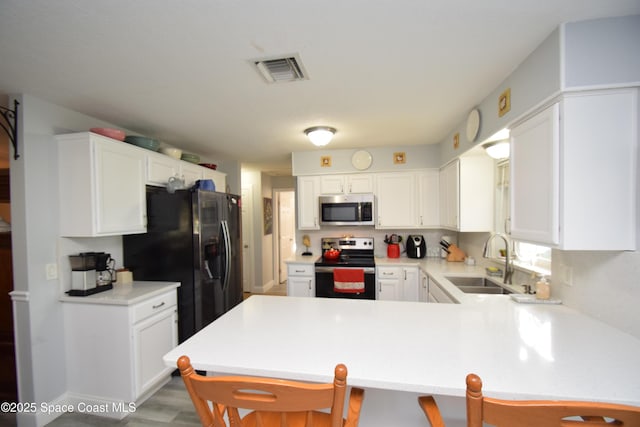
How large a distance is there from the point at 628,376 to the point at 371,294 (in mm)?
2348

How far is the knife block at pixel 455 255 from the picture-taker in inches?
129

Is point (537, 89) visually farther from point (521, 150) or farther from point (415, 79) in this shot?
point (415, 79)

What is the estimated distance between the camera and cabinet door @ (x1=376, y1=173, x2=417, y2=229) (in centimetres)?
352

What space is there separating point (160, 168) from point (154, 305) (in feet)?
4.31

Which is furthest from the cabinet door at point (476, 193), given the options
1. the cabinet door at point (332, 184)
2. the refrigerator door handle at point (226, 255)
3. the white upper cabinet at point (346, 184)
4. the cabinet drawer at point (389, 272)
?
the refrigerator door handle at point (226, 255)

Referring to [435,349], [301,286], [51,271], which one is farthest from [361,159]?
[51,271]

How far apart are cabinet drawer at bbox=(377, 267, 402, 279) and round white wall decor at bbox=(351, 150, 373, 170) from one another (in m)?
1.36

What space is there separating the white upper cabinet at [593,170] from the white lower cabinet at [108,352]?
277 centimetres

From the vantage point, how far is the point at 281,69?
63.8 inches

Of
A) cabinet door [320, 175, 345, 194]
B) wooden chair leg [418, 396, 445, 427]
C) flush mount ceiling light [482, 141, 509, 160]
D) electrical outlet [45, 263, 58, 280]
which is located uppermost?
flush mount ceiling light [482, 141, 509, 160]

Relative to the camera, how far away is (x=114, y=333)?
1987mm

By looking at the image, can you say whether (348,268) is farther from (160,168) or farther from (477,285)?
(160,168)

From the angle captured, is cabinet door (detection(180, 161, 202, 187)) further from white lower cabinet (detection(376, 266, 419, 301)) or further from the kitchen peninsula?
white lower cabinet (detection(376, 266, 419, 301))

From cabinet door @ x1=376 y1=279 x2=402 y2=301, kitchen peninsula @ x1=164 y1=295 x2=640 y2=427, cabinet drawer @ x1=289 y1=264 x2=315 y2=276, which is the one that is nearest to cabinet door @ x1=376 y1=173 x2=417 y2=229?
cabinet door @ x1=376 y1=279 x2=402 y2=301
